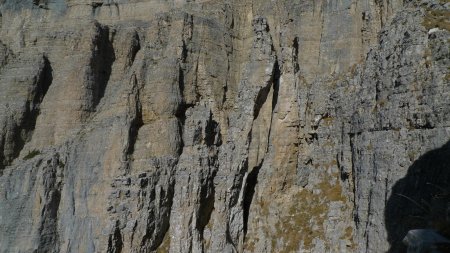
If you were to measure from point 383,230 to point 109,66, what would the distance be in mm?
20034

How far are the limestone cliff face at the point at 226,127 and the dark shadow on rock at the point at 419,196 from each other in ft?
0.28

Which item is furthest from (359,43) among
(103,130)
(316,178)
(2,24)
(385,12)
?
(2,24)

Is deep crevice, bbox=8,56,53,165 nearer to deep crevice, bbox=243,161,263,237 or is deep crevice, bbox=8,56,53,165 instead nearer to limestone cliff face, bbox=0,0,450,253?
limestone cliff face, bbox=0,0,450,253

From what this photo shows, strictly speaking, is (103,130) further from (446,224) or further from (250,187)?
(446,224)

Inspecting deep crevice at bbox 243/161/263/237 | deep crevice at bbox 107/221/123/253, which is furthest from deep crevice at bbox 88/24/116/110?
deep crevice at bbox 243/161/263/237

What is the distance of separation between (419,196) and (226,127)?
13162 mm

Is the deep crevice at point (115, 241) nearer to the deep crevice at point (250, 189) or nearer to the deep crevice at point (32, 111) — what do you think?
the deep crevice at point (250, 189)

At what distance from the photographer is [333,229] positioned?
81.1ft

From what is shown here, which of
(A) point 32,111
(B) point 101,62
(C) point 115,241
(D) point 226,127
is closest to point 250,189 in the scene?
(D) point 226,127

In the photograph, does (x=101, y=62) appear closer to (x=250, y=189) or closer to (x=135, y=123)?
(x=135, y=123)

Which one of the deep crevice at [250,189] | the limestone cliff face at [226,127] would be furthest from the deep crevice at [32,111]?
the deep crevice at [250,189]

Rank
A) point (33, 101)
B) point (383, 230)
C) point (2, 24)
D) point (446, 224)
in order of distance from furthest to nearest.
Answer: point (2, 24) < point (33, 101) < point (383, 230) < point (446, 224)

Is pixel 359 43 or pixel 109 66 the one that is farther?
pixel 109 66

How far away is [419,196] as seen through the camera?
20.0 m
